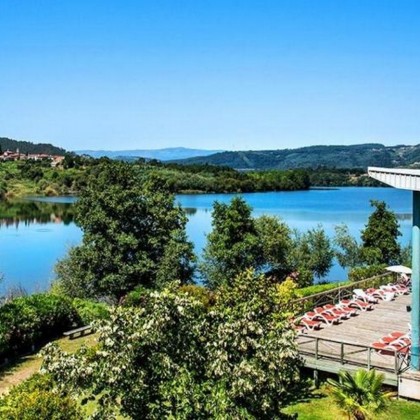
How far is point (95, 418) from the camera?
6863mm

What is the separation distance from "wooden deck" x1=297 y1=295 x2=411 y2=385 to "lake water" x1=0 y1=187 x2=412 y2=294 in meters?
21.4

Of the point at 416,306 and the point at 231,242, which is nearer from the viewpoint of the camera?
the point at 416,306

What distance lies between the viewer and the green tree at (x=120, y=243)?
29.0 m

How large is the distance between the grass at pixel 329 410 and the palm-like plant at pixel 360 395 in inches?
63.4

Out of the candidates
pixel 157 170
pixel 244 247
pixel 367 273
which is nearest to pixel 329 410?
pixel 367 273

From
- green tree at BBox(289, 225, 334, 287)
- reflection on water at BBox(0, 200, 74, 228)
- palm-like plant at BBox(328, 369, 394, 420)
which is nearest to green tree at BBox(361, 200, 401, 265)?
green tree at BBox(289, 225, 334, 287)

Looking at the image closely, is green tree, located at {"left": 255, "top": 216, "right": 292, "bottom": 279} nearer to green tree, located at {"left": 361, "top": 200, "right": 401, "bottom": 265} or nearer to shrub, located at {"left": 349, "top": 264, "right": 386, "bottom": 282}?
green tree, located at {"left": 361, "top": 200, "right": 401, "bottom": 265}

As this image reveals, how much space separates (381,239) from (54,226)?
43.7 m

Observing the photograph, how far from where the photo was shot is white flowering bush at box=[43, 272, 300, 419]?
21.8 ft

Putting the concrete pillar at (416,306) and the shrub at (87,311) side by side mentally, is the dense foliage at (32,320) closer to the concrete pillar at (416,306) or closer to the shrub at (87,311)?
the shrub at (87,311)

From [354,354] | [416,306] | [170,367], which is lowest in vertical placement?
[354,354]

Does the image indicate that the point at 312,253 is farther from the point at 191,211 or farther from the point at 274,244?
the point at 191,211

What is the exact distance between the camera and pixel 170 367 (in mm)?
6691

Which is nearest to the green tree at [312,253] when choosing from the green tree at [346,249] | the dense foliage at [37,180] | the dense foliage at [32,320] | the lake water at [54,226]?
the green tree at [346,249]
